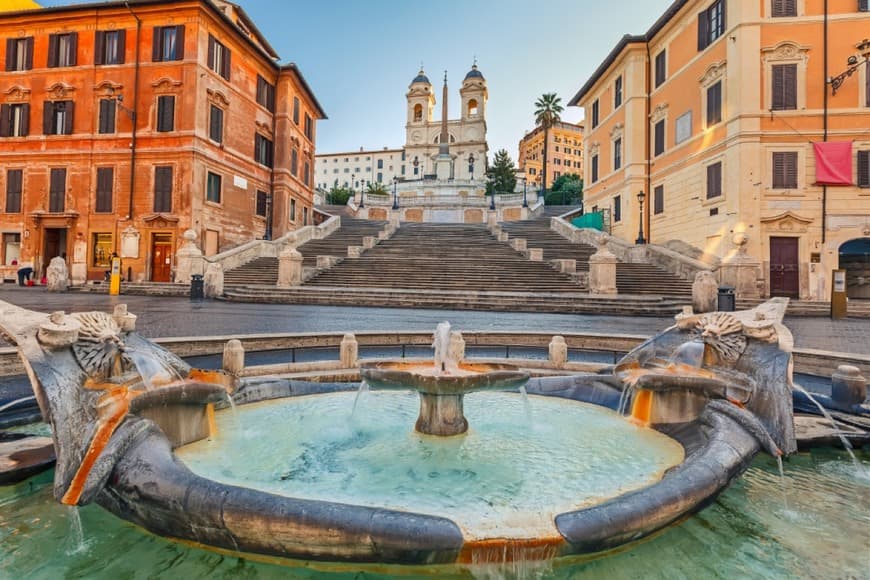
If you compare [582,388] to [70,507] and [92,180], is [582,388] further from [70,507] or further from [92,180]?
[92,180]

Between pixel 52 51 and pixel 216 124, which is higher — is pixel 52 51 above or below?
above

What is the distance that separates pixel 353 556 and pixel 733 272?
2073 centimetres

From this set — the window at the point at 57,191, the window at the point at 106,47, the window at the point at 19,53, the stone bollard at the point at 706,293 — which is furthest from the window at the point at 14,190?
the stone bollard at the point at 706,293

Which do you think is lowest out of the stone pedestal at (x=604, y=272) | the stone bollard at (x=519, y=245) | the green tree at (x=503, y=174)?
the stone pedestal at (x=604, y=272)

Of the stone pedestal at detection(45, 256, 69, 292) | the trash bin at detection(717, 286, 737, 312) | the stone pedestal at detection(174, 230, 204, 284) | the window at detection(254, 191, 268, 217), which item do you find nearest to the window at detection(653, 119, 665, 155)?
the trash bin at detection(717, 286, 737, 312)

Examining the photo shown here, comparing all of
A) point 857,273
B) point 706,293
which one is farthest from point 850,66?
point 706,293

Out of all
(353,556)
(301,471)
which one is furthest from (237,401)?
(353,556)

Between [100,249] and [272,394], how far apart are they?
92.0 feet

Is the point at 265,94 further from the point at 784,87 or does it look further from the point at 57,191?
the point at 784,87

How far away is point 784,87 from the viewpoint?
842 inches

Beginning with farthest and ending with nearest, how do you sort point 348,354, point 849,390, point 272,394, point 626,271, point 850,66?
point 626,271 → point 850,66 → point 348,354 → point 272,394 → point 849,390

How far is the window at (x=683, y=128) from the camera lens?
25531 millimetres

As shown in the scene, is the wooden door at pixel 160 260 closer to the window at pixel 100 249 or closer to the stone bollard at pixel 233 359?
the window at pixel 100 249

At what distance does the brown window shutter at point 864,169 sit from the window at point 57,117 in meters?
41.8
